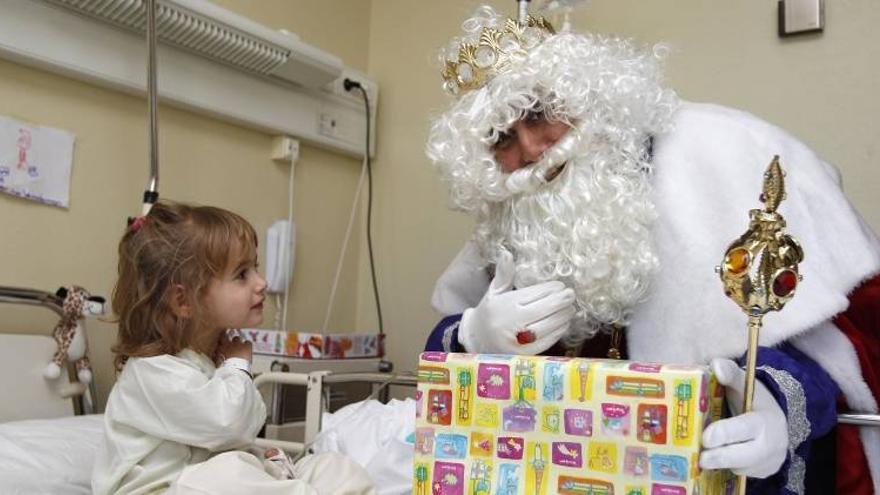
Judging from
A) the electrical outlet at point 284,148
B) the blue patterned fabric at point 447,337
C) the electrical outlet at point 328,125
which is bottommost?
the blue patterned fabric at point 447,337

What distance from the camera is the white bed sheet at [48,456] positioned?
1502mm

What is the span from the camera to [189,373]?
4.78 ft

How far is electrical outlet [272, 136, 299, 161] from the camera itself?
2.71 metres

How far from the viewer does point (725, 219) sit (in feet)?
4.62

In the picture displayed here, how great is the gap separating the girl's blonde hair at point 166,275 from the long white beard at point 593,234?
1.92 ft

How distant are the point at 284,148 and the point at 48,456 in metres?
1.36

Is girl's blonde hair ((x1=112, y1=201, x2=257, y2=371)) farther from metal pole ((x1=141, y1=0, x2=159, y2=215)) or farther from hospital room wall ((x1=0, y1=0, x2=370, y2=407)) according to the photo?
hospital room wall ((x1=0, y1=0, x2=370, y2=407))

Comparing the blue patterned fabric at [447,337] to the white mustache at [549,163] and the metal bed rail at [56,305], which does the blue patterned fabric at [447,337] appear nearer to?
the white mustache at [549,163]

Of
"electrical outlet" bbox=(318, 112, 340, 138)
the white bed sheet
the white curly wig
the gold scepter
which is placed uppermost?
"electrical outlet" bbox=(318, 112, 340, 138)

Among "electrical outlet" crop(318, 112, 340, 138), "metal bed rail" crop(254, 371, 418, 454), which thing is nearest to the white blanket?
"metal bed rail" crop(254, 371, 418, 454)

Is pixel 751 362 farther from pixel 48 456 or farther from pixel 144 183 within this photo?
pixel 144 183

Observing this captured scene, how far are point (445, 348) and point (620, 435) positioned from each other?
72cm

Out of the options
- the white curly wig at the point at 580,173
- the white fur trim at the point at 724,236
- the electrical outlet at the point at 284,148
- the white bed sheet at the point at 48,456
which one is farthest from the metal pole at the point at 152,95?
the white fur trim at the point at 724,236

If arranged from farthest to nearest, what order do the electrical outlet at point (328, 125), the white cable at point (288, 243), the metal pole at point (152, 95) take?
the electrical outlet at point (328, 125) → the white cable at point (288, 243) → the metal pole at point (152, 95)
